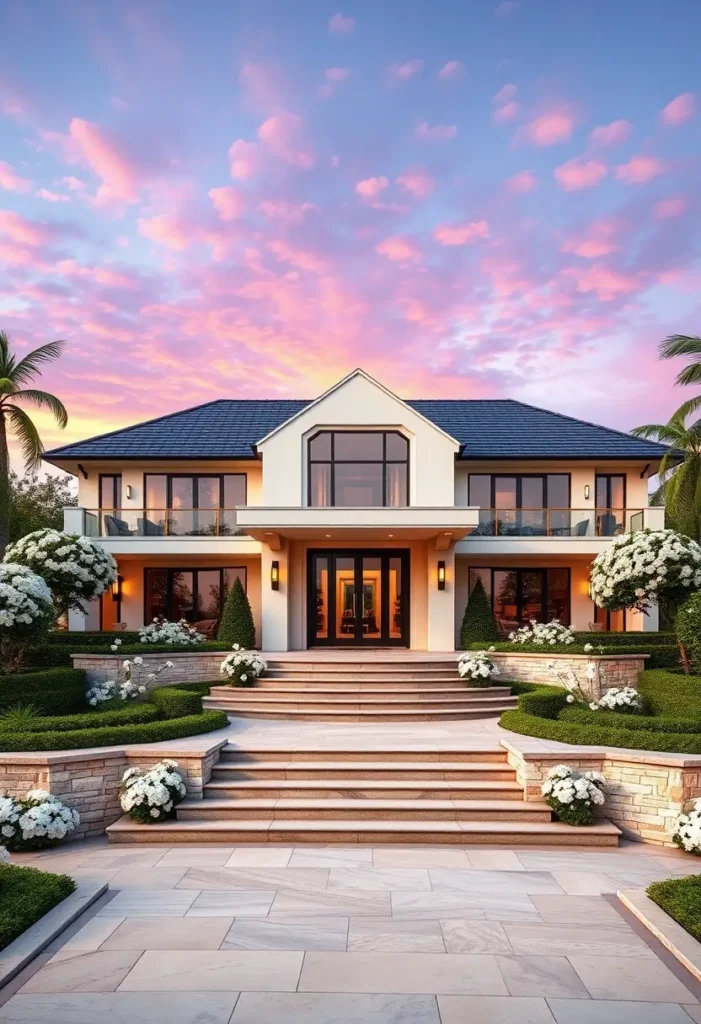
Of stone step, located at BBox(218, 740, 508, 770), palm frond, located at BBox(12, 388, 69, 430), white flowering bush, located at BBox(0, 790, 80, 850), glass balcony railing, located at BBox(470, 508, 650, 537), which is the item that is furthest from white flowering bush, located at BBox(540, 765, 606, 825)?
palm frond, located at BBox(12, 388, 69, 430)

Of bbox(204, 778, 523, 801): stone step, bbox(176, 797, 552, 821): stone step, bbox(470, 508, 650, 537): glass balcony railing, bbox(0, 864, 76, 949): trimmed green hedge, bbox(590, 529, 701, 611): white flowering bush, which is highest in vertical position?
bbox(470, 508, 650, 537): glass balcony railing

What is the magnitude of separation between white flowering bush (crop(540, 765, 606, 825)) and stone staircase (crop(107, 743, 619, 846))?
148 millimetres

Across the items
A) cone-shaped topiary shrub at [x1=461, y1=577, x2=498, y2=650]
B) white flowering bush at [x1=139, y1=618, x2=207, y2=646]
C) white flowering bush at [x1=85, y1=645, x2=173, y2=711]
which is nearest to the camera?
white flowering bush at [x1=85, y1=645, x2=173, y2=711]

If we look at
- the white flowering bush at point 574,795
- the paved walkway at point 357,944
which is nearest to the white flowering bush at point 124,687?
the paved walkway at point 357,944

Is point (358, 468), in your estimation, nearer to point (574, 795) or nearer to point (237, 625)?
point (237, 625)

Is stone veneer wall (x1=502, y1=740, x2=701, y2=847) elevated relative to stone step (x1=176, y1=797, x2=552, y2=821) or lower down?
elevated

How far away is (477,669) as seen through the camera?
14.1 meters

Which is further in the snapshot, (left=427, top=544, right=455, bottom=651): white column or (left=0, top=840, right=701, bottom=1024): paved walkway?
(left=427, top=544, right=455, bottom=651): white column

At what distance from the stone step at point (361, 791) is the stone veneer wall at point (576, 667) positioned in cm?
525

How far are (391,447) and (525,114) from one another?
8801 millimetres

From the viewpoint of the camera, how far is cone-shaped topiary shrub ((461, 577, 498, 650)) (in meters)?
17.1

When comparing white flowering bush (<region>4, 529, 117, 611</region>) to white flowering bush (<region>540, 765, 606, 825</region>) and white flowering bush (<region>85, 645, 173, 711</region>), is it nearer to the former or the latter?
Result: white flowering bush (<region>85, 645, 173, 711</region>)

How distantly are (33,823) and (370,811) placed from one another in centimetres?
423

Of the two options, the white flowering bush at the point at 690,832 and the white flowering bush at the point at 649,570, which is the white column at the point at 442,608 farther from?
the white flowering bush at the point at 690,832
